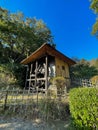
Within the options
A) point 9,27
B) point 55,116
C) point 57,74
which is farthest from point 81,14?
point 55,116

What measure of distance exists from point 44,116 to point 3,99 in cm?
284

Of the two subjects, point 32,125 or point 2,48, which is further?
point 2,48

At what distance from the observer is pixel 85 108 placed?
13.5ft

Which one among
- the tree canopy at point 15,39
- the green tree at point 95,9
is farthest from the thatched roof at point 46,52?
the tree canopy at point 15,39

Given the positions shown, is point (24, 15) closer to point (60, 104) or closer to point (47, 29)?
point (47, 29)

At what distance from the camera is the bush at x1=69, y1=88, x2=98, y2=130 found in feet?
12.7

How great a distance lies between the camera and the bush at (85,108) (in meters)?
3.88

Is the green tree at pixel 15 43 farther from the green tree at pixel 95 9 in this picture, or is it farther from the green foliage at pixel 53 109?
the green foliage at pixel 53 109

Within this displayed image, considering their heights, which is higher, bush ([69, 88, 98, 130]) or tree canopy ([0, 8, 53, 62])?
tree canopy ([0, 8, 53, 62])

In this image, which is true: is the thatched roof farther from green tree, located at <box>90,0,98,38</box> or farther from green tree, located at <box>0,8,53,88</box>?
green tree, located at <box>90,0,98,38</box>

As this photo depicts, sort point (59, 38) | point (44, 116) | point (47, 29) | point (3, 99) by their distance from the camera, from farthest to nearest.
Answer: point (59, 38)
point (47, 29)
point (3, 99)
point (44, 116)

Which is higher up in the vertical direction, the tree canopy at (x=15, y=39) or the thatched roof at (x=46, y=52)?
the tree canopy at (x=15, y=39)

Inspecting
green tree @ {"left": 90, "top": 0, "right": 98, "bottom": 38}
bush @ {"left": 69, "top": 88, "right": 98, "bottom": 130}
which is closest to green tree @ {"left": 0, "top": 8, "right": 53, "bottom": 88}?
green tree @ {"left": 90, "top": 0, "right": 98, "bottom": 38}

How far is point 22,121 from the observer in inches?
232
